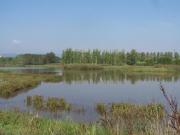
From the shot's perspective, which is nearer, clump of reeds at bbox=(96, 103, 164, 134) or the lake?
clump of reeds at bbox=(96, 103, 164, 134)

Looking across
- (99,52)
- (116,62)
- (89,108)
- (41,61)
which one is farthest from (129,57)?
(89,108)

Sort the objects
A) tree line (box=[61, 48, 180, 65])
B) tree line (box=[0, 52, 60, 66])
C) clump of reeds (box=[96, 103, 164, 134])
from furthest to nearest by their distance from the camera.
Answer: tree line (box=[0, 52, 60, 66])
tree line (box=[61, 48, 180, 65])
clump of reeds (box=[96, 103, 164, 134])

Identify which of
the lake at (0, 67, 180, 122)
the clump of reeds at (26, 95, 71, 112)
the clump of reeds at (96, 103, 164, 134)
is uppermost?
the clump of reeds at (96, 103, 164, 134)

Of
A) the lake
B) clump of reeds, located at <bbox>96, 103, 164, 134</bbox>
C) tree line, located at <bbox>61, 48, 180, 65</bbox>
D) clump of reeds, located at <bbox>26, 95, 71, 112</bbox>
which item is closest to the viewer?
clump of reeds, located at <bbox>96, 103, 164, 134</bbox>

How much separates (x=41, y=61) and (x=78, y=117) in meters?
127

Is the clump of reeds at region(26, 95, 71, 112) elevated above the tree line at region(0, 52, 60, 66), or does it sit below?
below

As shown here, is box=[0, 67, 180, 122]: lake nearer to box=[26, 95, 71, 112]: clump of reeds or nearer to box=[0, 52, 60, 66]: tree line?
box=[26, 95, 71, 112]: clump of reeds

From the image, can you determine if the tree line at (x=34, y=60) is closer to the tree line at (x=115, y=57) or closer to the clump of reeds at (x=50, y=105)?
the tree line at (x=115, y=57)

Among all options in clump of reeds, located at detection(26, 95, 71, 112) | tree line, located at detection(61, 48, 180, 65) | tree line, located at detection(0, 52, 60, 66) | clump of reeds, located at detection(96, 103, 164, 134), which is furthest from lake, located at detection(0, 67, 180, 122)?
tree line, located at detection(0, 52, 60, 66)

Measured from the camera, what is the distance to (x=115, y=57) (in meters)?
112

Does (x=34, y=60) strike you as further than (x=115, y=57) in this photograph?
Yes

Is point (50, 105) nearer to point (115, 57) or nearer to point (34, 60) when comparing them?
point (115, 57)

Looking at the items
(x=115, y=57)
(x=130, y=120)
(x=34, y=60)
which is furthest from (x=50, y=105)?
(x=34, y=60)

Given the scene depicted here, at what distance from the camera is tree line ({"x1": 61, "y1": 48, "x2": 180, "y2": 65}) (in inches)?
4295
